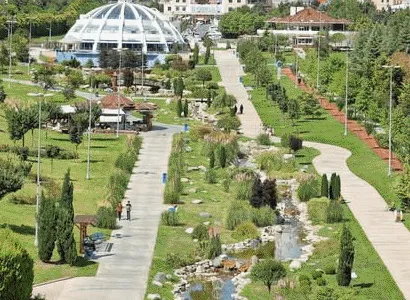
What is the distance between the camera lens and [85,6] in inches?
6934

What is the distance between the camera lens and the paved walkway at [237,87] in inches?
3354

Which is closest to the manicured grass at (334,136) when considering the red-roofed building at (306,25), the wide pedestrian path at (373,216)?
the wide pedestrian path at (373,216)

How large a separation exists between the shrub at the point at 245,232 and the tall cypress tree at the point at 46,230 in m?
9.52

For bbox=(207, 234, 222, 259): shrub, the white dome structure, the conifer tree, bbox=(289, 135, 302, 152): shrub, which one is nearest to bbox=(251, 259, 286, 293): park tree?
bbox=(207, 234, 222, 259): shrub

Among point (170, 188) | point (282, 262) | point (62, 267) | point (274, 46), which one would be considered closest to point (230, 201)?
point (170, 188)

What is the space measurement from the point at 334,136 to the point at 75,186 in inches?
1074

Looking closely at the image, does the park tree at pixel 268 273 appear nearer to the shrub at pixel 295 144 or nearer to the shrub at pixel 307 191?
the shrub at pixel 307 191

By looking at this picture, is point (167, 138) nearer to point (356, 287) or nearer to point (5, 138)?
point (5, 138)

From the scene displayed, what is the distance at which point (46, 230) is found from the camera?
133 ft

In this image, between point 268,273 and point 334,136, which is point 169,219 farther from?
point 334,136

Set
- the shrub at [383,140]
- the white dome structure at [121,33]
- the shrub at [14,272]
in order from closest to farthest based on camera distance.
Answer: the shrub at [14,272] → the shrub at [383,140] → the white dome structure at [121,33]

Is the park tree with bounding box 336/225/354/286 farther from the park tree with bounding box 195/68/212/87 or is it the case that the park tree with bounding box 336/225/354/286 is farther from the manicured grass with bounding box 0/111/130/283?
the park tree with bounding box 195/68/212/87

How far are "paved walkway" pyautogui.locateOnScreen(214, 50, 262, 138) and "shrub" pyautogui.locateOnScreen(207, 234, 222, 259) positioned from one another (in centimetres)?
3583

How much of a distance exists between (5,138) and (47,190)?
17.0 m
